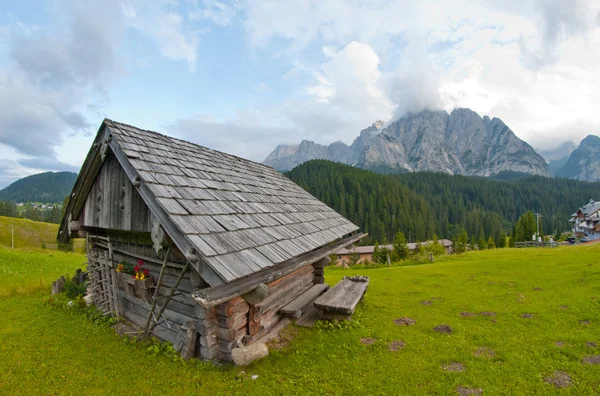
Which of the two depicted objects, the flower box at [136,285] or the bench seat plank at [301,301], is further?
the bench seat plank at [301,301]

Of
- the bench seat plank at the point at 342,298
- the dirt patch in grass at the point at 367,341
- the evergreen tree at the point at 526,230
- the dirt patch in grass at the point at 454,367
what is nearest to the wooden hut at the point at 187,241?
the bench seat plank at the point at 342,298

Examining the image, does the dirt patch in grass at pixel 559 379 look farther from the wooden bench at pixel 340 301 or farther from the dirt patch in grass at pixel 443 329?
the wooden bench at pixel 340 301

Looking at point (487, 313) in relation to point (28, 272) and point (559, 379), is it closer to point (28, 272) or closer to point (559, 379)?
point (559, 379)

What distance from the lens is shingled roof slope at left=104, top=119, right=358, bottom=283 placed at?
17.0 feet

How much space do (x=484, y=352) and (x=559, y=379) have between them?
1.48m

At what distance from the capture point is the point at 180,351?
20.4ft

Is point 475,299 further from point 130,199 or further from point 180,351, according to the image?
point 130,199

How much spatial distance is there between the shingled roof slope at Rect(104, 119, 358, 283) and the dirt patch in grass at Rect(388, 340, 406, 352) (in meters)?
3.31

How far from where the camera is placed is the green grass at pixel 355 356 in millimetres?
5504

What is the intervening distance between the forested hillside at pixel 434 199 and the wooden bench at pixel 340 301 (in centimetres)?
7436

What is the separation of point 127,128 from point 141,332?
217 inches

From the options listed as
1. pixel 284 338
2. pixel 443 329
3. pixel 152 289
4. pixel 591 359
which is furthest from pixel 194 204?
pixel 591 359

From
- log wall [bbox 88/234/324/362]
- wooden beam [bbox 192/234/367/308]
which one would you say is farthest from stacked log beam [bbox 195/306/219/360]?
wooden beam [bbox 192/234/367/308]

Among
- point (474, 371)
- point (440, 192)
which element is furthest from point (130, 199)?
point (440, 192)
